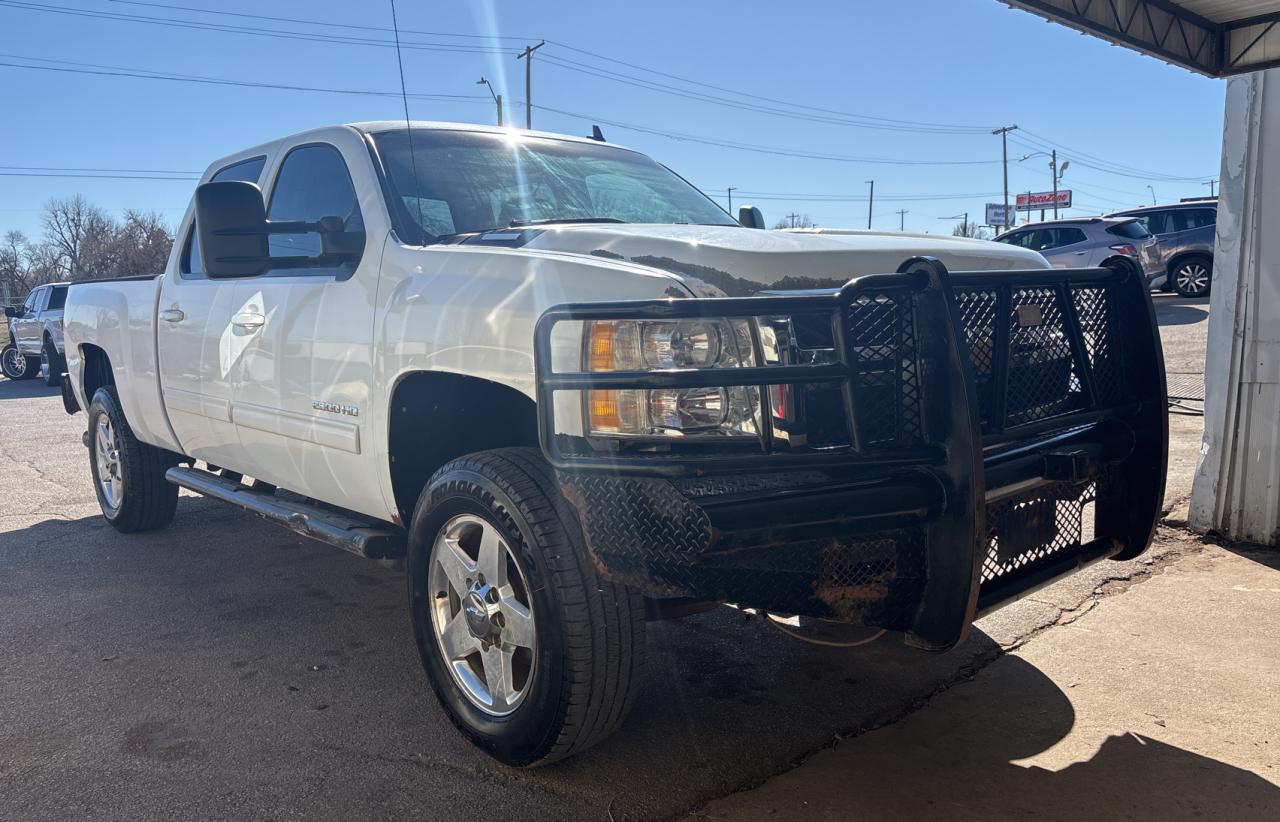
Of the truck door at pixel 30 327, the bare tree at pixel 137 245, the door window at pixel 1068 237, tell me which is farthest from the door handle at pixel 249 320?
the bare tree at pixel 137 245

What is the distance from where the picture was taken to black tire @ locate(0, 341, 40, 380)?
64.4 ft

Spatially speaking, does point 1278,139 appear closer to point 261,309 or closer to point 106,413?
point 261,309

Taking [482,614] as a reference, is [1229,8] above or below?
above

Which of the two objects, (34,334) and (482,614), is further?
(34,334)

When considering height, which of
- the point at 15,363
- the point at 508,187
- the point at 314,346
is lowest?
the point at 15,363

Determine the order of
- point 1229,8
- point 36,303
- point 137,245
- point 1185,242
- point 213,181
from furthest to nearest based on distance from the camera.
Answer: point 137,245, point 36,303, point 1185,242, point 1229,8, point 213,181

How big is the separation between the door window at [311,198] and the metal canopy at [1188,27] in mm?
4267

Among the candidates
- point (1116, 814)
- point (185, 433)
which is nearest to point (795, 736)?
point (1116, 814)

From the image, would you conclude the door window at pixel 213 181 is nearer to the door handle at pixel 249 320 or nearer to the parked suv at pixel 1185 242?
the door handle at pixel 249 320

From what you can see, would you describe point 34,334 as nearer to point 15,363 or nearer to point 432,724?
point 15,363

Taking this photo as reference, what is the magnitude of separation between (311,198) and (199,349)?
0.98 metres

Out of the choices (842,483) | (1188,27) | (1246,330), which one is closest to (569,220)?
(842,483)

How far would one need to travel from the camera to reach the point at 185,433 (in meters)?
5.03

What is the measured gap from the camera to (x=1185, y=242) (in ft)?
57.0
